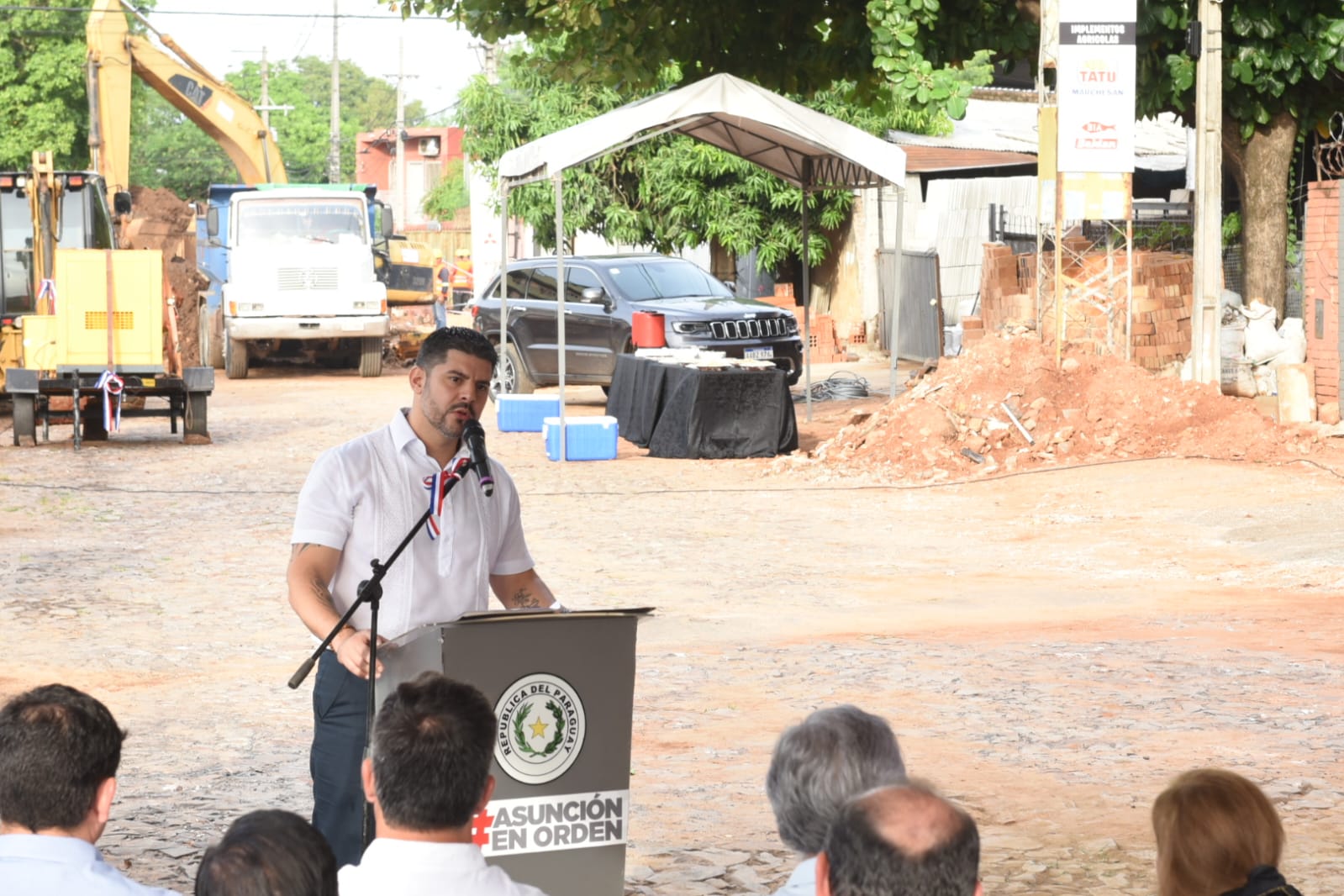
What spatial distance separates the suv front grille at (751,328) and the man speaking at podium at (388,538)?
18.1m

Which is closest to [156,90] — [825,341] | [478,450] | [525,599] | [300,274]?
[300,274]

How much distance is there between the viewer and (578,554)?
1298 cm

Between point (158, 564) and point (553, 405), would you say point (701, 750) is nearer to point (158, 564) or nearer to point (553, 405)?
point (158, 564)

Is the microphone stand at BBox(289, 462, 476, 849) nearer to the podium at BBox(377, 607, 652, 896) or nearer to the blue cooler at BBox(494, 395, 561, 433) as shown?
the podium at BBox(377, 607, 652, 896)

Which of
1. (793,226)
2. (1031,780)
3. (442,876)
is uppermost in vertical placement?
(793,226)

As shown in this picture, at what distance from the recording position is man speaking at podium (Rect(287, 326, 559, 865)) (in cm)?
483

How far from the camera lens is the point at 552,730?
A: 14.3ft

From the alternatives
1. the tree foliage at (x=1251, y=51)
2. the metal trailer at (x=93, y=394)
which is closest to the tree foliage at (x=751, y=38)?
the tree foliage at (x=1251, y=51)

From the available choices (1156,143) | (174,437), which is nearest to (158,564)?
(174,437)

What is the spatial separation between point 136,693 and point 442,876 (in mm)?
5599

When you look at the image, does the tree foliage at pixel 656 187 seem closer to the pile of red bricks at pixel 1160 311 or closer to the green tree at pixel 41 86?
the pile of red bricks at pixel 1160 311

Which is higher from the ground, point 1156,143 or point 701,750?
point 1156,143

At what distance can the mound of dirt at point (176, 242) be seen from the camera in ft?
111

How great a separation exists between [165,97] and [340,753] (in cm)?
3264
